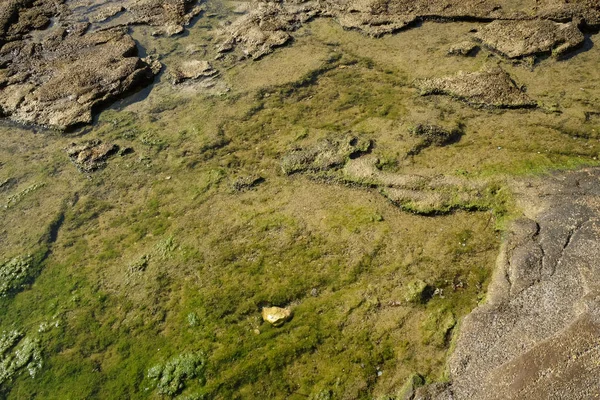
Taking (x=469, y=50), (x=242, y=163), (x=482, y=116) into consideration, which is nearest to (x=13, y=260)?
(x=242, y=163)

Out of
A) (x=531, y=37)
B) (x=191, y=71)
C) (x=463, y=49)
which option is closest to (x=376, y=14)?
(x=463, y=49)

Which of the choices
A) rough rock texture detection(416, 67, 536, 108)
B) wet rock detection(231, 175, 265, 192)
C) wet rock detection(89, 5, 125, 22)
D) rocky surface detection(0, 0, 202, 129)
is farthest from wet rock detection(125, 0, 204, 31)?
rough rock texture detection(416, 67, 536, 108)

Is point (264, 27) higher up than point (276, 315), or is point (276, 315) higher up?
point (264, 27)

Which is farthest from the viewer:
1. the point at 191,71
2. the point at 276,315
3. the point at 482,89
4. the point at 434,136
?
the point at 191,71

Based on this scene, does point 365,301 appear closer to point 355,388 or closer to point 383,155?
point 355,388

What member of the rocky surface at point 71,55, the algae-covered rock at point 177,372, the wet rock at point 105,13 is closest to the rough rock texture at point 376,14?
the rocky surface at point 71,55

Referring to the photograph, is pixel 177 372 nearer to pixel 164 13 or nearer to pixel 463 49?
pixel 463 49
